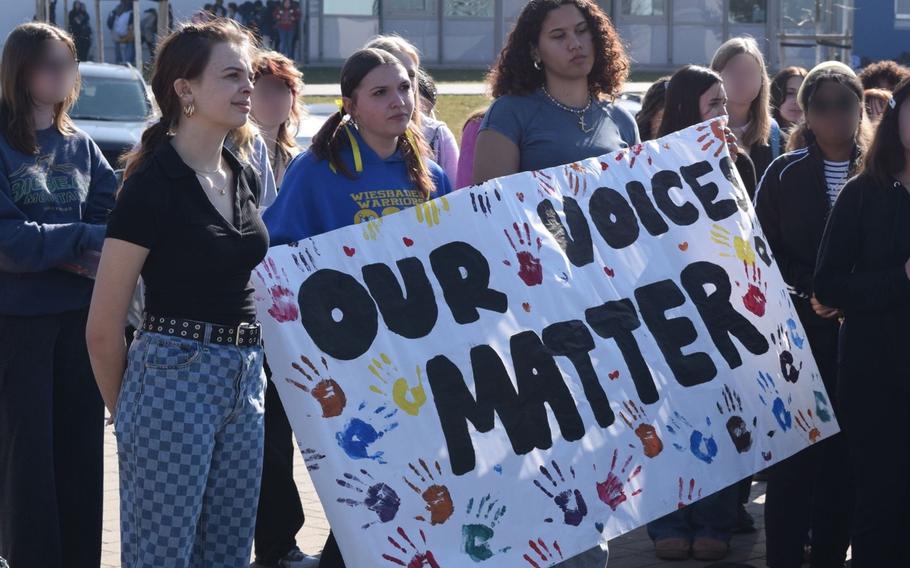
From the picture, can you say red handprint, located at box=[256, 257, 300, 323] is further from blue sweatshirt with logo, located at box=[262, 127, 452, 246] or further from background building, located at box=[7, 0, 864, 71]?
background building, located at box=[7, 0, 864, 71]

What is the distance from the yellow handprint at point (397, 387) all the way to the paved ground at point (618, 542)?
1859 mm

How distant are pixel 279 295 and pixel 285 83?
234 cm

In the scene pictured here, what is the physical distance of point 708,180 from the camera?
4.93 metres

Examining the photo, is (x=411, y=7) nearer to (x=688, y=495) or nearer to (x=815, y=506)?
(x=815, y=506)

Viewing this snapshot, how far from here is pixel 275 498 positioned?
5.76 meters

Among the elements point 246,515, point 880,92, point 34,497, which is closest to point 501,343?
point 246,515

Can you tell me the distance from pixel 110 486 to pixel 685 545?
2989 mm

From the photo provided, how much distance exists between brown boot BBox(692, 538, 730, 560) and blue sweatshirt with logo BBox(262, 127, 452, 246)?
6.77ft

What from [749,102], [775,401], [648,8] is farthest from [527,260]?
[648,8]

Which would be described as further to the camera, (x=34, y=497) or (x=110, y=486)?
(x=110, y=486)

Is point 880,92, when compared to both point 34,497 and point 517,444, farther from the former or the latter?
point 34,497

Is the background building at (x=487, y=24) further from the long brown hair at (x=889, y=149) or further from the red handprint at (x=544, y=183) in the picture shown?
the red handprint at (x=544, y=183)

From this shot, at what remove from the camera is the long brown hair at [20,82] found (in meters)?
4.82

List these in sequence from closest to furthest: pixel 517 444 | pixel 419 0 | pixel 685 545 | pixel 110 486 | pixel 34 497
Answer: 1. pixel 517 444
2. pixel 34 497
3. pixel 685 545
4. pixel 110 486
5. pixel 419 0
